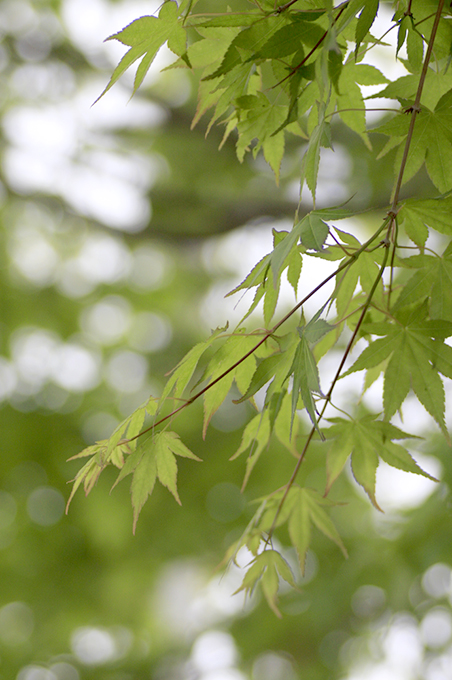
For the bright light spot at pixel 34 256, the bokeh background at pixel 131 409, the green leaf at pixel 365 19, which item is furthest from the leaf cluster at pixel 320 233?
the bright light spot at pixel 34 256

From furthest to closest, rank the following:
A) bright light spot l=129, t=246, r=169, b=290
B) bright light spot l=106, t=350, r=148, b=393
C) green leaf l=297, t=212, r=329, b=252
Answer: bright light spot l=129, t=246, r=169, b=290 < bright light spot l=106, t=350, r=148, b=393 < green leaf l=297, t=212, r=329, b=252

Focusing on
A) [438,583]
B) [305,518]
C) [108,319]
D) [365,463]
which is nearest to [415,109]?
[365,463]

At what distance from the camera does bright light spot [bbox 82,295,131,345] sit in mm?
2965

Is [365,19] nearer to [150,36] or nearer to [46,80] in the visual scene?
[150,36]

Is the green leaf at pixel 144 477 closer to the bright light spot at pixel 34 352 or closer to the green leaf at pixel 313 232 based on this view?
the green leaf at pixel 313 232

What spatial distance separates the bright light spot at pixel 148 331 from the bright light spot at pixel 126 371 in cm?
7

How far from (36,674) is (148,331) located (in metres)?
1.88

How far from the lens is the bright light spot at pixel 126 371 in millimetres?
2868

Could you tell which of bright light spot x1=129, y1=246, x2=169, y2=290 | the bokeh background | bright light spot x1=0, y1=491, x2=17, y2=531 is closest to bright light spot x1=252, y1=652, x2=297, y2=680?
the bokeh background

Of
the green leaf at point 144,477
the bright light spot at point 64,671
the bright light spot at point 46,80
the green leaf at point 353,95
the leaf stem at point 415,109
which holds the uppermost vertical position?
the bright light spot at point 46,80

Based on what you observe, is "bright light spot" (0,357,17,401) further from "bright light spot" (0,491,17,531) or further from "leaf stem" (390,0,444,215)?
"leaf stem" (390,0,444,215)

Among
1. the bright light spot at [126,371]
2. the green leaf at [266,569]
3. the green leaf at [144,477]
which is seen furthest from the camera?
the bright light spot at [126,371]

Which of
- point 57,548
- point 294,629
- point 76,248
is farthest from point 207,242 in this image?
point 294,629

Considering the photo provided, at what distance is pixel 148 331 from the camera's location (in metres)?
3.11
